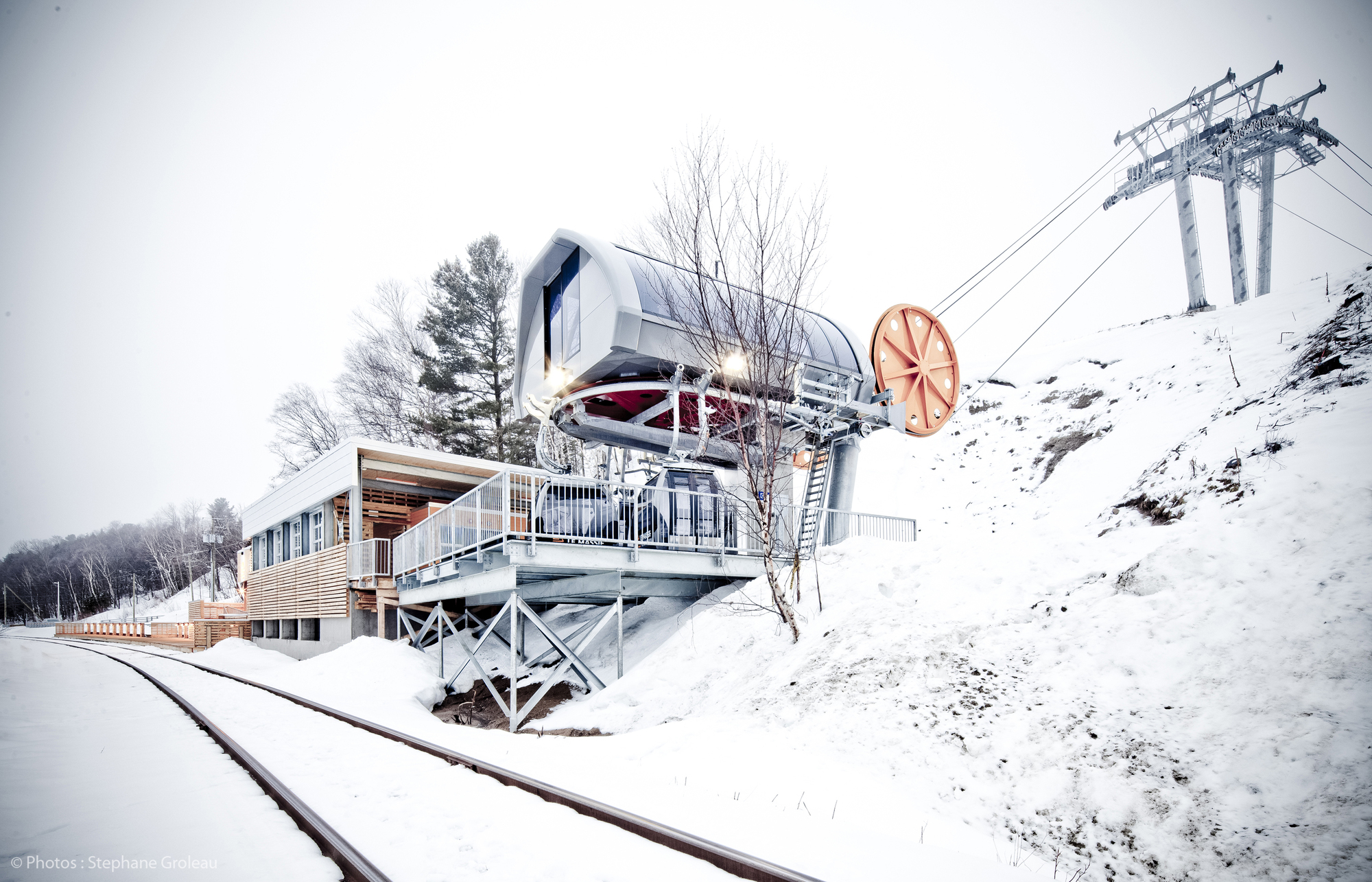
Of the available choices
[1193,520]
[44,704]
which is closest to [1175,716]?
[1193,520]

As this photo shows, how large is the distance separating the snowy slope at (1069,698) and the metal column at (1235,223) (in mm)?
13291

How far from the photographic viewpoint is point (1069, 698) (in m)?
4.86

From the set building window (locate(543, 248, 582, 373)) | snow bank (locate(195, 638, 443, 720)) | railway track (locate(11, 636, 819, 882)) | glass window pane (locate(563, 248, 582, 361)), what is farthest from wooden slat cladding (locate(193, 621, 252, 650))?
railway track (locate(11, 636, 819, 882))

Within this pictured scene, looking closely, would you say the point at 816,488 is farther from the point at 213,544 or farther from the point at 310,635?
the point at 213,544

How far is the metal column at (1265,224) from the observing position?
2023 cm

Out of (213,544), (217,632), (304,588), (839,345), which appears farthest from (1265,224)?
(213,544)

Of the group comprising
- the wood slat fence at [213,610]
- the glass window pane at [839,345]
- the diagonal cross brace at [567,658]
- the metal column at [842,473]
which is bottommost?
the wood slat fence at [213,610]

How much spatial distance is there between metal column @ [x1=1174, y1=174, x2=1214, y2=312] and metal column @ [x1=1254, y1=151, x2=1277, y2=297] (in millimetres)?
1562

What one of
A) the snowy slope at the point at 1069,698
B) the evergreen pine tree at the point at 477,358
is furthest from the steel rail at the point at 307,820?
the evergreen pine tree at the point at 477,358

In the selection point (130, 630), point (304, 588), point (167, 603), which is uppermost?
point (304, 588)

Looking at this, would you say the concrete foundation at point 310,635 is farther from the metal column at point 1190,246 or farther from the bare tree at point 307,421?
the metal column at point 1190,246

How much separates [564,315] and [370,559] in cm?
838

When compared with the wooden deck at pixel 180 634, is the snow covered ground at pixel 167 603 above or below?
below

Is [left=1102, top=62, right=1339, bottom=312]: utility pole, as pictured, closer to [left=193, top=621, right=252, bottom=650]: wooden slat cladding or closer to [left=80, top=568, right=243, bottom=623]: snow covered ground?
[left=193, top=621, right=252, bottom=650]: wooden slat cladding
